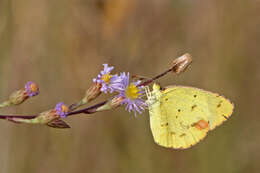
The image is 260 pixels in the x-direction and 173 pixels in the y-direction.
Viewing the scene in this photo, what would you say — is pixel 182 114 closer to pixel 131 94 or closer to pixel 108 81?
pixel 131 94

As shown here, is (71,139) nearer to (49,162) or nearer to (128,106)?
(49,162)

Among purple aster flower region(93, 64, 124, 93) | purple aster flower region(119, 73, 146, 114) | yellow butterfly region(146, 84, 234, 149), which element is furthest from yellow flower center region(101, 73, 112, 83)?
yellow butterfly region(146, 84, 234, 149)

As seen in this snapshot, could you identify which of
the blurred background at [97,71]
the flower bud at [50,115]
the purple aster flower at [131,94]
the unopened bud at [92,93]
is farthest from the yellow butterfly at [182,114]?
the blurred background at [97,71]

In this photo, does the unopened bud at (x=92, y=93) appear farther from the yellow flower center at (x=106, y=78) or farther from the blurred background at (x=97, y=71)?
the blurred background at (x=97, y=71)

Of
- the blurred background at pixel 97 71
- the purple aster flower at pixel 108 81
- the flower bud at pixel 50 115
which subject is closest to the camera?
the flower bud at pixel 50 115

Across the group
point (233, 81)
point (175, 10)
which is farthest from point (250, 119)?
point (175, 10)

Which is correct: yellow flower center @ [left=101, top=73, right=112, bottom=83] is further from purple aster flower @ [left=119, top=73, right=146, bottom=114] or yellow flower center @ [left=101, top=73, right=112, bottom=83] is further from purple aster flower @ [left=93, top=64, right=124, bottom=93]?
purple aster flower @ [left=119, top=73, right=146, bottom=114]
